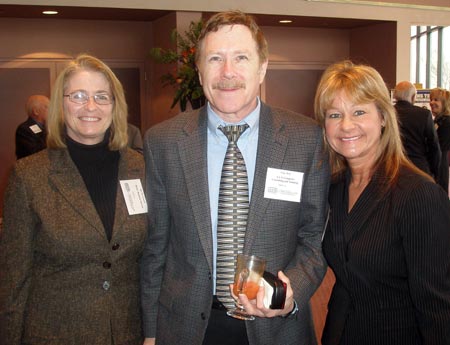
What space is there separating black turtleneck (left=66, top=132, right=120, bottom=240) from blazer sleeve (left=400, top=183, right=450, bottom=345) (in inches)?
45.7

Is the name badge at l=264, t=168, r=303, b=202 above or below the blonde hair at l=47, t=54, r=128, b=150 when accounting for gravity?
below

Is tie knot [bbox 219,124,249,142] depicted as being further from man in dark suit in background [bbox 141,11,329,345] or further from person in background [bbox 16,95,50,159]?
person in background [bbox 16,95,50,159]

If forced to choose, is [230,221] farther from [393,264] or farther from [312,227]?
[393,264]

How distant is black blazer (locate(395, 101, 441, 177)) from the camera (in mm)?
5629

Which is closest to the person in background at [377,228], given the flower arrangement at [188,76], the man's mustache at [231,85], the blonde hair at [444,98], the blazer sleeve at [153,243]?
the man's mustache at [231,85]

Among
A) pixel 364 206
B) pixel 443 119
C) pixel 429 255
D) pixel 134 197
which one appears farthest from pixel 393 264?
pixel 443 119

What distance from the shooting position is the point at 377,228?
72.5 inches

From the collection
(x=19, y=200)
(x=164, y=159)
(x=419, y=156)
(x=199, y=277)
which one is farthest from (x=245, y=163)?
(x=419, y=156)

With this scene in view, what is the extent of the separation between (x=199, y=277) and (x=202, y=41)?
0.91 meters

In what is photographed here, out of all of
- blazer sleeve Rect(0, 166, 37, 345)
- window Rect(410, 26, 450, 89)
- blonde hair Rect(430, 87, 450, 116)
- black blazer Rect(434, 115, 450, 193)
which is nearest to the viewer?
blazer sleeve Rect(0, 166, 37, 345)

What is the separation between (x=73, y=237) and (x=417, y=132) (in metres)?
4.59

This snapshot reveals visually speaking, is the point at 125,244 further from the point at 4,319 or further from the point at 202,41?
the point at 202,41

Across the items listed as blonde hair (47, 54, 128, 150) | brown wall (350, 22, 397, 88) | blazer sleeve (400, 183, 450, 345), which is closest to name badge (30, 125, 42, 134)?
blonde hair (47, 54, 128, 150)

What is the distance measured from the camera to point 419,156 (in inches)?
224
